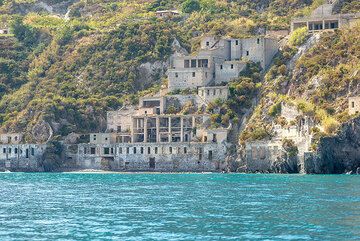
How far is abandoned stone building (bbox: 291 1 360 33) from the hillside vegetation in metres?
4.51

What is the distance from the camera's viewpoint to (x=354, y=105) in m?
141

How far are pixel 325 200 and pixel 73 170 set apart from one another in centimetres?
7450

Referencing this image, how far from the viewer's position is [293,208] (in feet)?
283

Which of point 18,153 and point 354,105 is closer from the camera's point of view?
point 354,105

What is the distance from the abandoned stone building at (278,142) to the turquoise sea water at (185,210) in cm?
1698

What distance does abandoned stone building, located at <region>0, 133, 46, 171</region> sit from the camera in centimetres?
16262

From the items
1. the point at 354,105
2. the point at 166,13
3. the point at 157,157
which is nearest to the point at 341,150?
the point at 354,105

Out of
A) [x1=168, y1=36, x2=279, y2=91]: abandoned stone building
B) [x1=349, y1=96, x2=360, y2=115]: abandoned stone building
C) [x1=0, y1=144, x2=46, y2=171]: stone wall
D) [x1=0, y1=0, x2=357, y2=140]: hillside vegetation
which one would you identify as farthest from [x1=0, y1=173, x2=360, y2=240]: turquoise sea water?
[x1=0, y1=0, x2=357, y2=140]: hillside vegetation

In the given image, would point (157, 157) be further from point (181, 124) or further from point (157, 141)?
point (181, 124)

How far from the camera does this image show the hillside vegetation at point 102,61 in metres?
168

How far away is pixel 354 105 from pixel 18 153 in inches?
1933

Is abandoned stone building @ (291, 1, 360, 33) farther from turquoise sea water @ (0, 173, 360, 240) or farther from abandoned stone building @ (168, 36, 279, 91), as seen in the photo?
turquoise sea water @ (0, 173, 360, 240)

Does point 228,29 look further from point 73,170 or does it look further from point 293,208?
point 293,208

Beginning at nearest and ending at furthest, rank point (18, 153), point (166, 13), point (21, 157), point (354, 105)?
point (354, 105) → point (18, 153) → point (21, 157) → point (166, 13)
